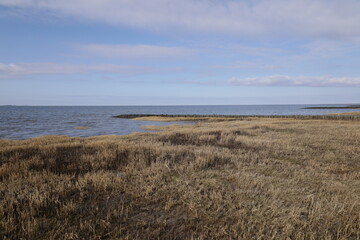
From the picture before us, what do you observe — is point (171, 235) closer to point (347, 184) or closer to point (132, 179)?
point (132, 179)

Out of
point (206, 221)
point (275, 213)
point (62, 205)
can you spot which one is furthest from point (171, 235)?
point (62, 205)

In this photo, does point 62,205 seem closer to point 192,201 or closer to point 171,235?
point 171,235

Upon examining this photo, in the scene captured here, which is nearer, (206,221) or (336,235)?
(336,235)

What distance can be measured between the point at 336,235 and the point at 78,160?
33.1 feet

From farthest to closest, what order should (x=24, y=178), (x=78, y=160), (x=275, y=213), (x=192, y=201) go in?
(x=78, y=160)
(x=24, y=178)
(x=192, y=201)
(x=275, y=213)

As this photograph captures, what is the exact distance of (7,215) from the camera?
4.86m

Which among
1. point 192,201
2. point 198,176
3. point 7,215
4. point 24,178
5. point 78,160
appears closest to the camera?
point 7,215

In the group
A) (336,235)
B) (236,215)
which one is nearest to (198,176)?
(236,215)

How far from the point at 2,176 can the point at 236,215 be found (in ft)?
27.0

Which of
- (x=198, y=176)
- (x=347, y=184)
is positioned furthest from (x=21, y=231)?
(x=347, y=184)

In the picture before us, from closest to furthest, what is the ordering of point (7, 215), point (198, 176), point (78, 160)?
point (7, 215) < point (198, 176) < point (78, 160)

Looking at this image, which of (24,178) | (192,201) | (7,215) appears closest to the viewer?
(7,215)

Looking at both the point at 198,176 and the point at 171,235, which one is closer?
the point at 171,235

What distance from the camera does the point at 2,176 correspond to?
7.46m
